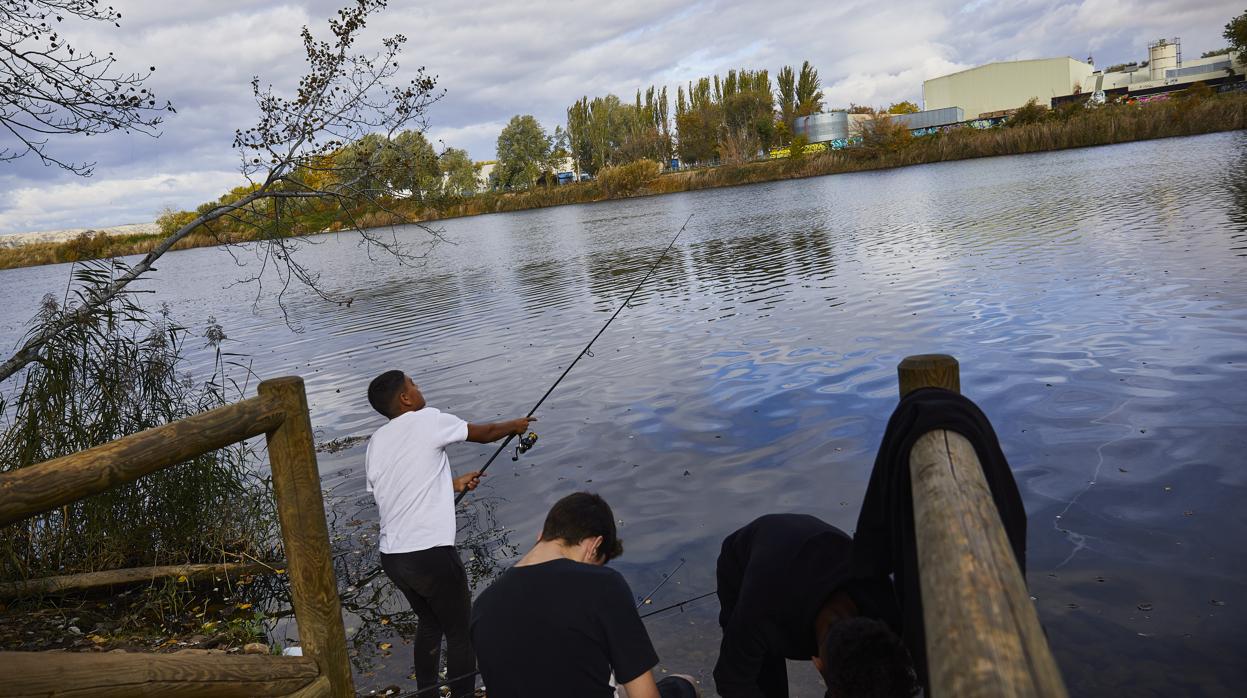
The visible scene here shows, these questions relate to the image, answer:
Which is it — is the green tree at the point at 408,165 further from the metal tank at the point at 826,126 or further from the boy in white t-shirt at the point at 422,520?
the metal tank at the point at 826,126

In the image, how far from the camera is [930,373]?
10.1 ft

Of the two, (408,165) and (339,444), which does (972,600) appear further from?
(339,444)

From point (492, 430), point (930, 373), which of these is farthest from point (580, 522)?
point (492, 430)

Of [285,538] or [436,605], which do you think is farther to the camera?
[436,605]

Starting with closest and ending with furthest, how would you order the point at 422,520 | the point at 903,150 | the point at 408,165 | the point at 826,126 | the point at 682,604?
the point at 422,520
the point at 682,604
the point at 408,165
the point at 903,150
the point at 826,126

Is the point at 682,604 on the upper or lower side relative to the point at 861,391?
lower

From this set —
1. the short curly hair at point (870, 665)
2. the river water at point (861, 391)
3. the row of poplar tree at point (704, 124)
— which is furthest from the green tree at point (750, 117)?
the short curly hair at point (870, 665)

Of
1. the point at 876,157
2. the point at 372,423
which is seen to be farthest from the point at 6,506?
the point at 876,157

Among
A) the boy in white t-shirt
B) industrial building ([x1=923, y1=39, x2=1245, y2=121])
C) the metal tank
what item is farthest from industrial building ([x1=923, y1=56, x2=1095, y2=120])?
the boy in white t-shirt

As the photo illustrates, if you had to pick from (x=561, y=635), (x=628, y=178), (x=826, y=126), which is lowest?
(x=561, y=635)

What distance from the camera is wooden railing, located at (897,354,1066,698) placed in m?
1.18

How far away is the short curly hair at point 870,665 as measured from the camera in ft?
8.07

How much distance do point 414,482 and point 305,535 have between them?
1091 millimetres

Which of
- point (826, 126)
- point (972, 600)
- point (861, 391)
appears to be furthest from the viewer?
point (826, 126)
